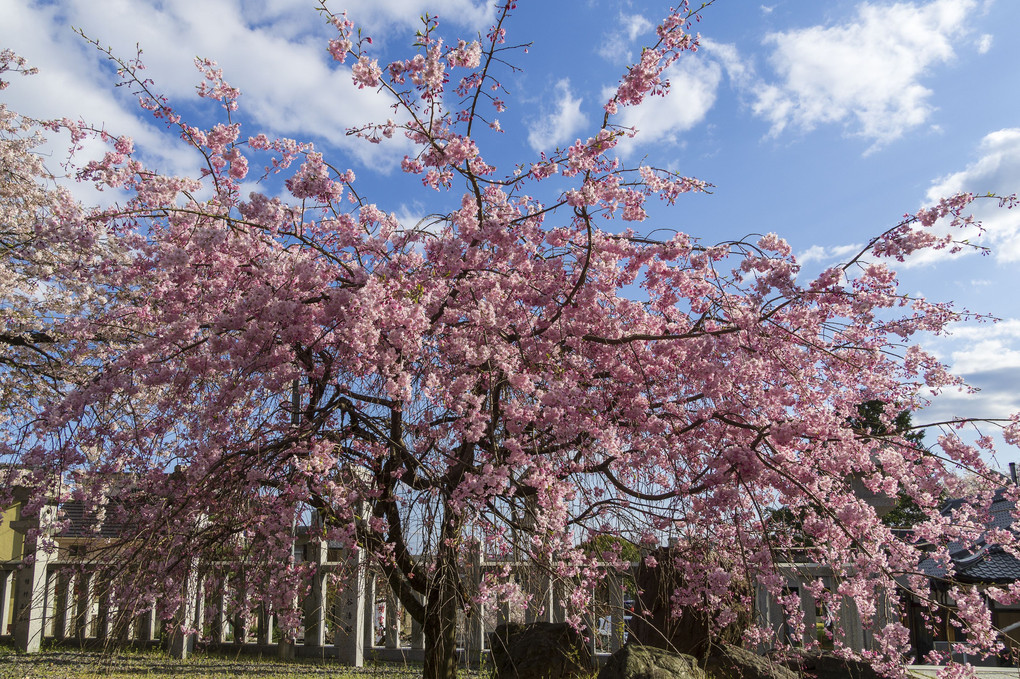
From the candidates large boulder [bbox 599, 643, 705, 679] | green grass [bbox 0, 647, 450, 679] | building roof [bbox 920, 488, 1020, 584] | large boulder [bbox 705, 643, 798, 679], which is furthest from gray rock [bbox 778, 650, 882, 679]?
building roof [bbox 920, 488, 1020, 584]

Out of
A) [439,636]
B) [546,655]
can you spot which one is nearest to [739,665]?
[546,655]

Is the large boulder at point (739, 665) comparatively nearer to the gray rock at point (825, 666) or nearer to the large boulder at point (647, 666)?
the gray rock at point (825, 666)

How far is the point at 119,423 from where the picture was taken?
19.8 ft

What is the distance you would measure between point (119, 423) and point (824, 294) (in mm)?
5627

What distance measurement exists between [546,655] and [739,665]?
159 centimetres

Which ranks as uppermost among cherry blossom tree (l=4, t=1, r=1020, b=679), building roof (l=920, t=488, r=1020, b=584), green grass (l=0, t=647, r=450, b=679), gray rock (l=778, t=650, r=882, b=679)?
cherry blossom tree (l=4, t=1, r=1020, b=679)

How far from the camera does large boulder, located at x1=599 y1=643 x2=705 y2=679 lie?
476 centimetres

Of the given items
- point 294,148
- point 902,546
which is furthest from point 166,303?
point 902,546

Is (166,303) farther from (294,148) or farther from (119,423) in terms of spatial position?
(119,423)

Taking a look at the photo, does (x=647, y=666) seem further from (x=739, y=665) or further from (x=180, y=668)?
(x=180, y=668)

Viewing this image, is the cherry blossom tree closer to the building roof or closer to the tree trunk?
the tree trunk

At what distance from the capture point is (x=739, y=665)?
19.0ft

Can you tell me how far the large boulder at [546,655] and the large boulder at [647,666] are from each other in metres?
1.00

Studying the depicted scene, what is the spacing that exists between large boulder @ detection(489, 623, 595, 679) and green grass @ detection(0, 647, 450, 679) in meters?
1.08
